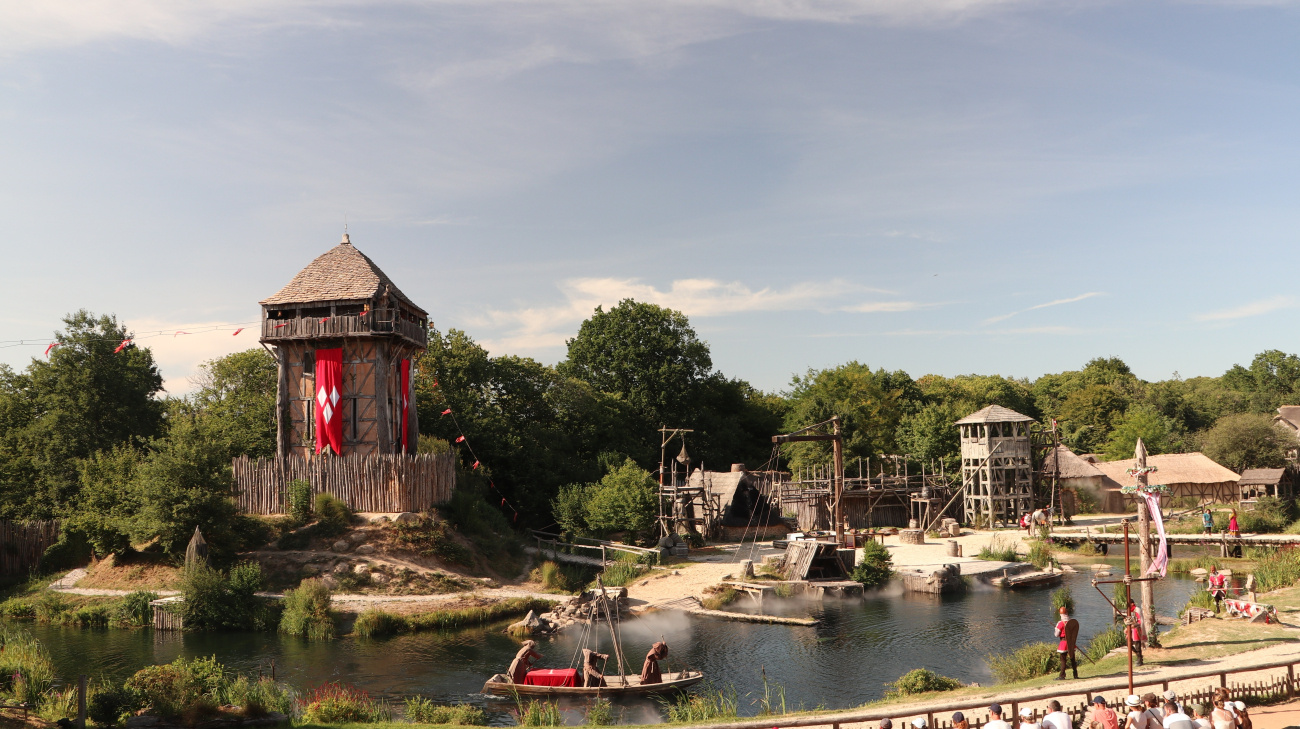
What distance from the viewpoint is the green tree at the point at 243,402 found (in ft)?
134

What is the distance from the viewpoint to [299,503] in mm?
33406

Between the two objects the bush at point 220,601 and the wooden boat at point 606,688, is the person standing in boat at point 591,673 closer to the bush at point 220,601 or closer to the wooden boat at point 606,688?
the wooden boat at point 606,688

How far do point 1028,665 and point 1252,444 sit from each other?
47532 millimetres

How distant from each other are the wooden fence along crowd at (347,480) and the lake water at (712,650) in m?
8.49

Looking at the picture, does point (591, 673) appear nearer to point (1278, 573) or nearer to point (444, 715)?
point (444, 715)

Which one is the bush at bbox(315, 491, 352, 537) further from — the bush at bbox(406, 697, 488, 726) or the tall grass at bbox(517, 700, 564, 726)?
the tall grass at bbox(517, 700, 564, 726)

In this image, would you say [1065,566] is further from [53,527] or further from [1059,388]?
[1059,388]

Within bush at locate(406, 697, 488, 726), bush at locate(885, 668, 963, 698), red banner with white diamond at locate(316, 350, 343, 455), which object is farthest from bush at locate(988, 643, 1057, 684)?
red banner with white diamond at locate(316, 350, 343, 455)

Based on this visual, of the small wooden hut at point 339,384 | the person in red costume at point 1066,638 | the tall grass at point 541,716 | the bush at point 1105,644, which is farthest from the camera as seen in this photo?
the small wooden hut at point 339,384

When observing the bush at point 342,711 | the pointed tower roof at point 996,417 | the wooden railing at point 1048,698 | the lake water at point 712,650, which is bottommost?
the lake water at point 712,650

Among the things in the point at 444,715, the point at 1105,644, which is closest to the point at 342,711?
the point at 444,715

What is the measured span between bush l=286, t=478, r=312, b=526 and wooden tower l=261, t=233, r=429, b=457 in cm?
313

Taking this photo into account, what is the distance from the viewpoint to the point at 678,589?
3133cm

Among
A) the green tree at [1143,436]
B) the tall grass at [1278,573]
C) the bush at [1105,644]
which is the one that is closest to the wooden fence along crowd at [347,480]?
the bush at [1105,644]
